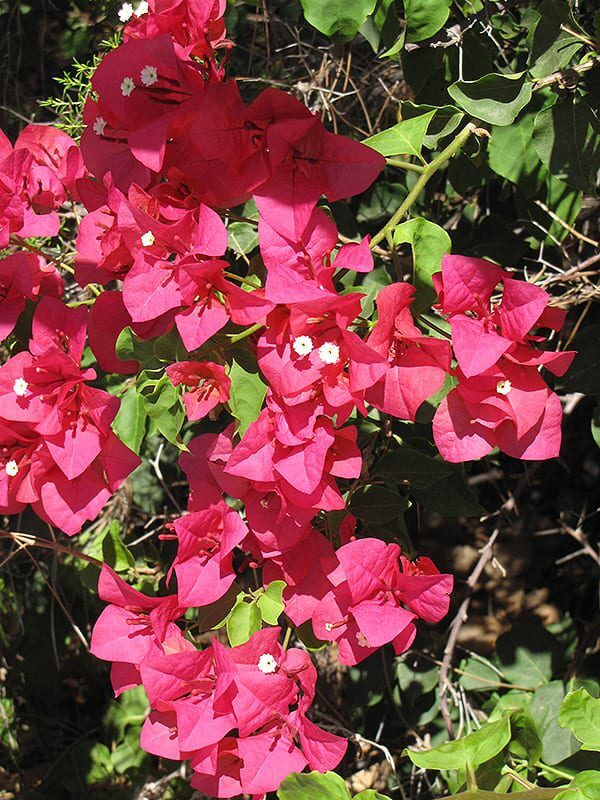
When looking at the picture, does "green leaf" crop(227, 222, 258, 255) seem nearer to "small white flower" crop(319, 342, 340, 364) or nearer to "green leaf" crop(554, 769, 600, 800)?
"small white flower" crop(319, 342, 340, 364)

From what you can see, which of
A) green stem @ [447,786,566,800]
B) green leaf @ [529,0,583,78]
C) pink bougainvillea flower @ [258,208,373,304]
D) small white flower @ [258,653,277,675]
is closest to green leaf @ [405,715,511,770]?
green stem @ [447,786,566,800]

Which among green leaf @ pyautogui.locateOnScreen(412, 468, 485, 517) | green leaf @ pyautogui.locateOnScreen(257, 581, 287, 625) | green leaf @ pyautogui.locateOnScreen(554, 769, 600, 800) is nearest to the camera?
green leaf @ pyautogui.locateOnScreen(554, 769, 600, 800)

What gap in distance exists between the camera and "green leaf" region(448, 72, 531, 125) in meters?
0.95

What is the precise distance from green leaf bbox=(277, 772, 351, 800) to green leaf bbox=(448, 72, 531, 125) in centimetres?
71

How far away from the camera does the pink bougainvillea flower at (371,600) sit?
95cm

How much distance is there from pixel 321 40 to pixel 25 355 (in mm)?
795

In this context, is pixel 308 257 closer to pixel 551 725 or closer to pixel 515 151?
pixel 515 151

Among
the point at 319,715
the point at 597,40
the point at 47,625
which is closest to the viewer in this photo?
the point at 597,40

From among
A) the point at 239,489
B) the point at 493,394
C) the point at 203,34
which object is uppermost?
the point at 203,34

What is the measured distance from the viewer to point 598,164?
3.52 ft

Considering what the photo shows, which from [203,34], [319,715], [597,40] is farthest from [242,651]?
[597,40]

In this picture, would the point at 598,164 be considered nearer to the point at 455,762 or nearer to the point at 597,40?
the point at 597,40

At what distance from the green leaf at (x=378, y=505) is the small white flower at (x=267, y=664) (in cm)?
22

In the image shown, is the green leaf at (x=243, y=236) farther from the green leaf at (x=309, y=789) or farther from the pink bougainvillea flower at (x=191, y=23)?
the green leaf at (x=309, y=789)
